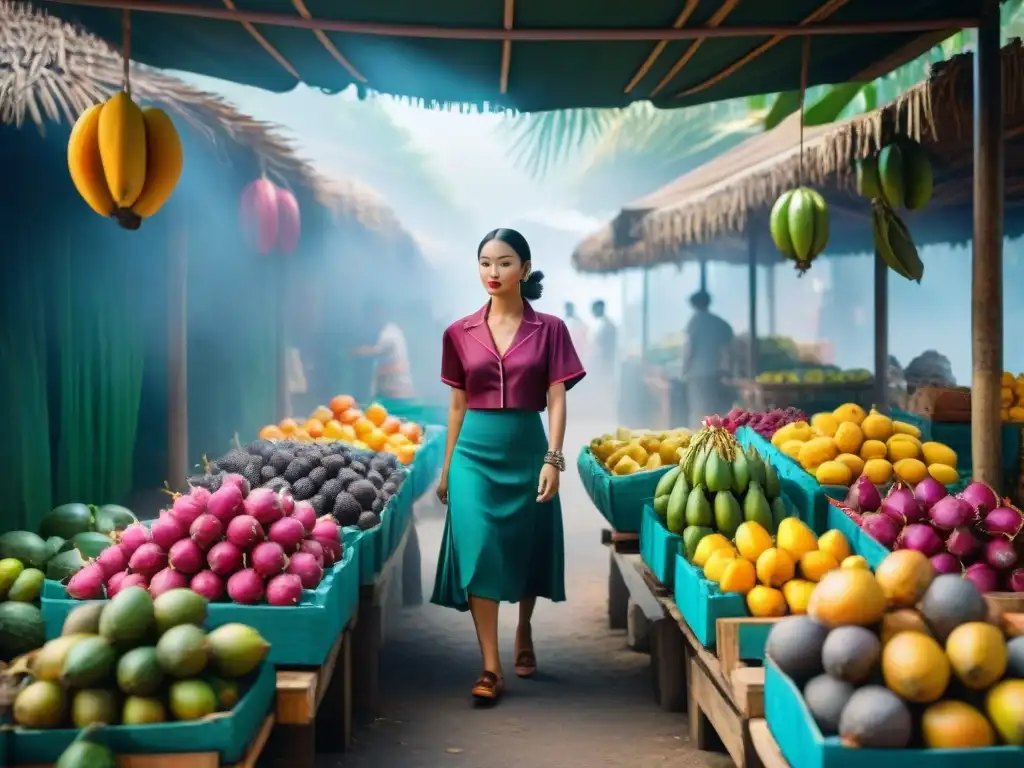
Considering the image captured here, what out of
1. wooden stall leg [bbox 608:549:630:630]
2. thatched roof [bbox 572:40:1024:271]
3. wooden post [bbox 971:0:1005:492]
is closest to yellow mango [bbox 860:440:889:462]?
wooden post [bbox 971:0:1005:492]

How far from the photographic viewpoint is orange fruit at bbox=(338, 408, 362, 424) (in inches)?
252

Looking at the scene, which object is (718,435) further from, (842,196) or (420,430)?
(842,196)

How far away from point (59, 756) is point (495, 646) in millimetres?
2123

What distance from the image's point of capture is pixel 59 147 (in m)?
5.37

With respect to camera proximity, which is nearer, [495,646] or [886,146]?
[495,646]

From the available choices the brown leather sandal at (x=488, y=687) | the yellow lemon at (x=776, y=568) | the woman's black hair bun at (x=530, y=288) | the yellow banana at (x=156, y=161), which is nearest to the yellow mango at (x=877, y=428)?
the yellow lemon at (x=776, y=568)

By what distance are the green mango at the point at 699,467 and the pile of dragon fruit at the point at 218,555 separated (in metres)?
1.46

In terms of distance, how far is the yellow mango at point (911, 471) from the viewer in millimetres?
4121

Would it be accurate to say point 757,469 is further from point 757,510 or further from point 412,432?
point 412,432

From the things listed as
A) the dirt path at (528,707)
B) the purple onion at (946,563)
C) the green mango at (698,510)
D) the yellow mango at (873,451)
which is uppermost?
the yellow mango at (873,451)

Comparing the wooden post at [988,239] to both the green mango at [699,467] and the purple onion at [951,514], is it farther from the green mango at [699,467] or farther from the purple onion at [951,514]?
the green mango at [699,467]

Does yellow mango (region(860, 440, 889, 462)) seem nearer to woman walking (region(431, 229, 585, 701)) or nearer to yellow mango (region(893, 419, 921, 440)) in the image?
yellow mango (region(893, 419, 921, 440))

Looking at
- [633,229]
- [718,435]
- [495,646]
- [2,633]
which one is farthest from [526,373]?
[633,229]

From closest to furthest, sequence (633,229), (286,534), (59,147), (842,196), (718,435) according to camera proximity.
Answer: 1. (286,534)
2. (718,435)
3. (59,147)
4. (842,196)
5. (633,229)
